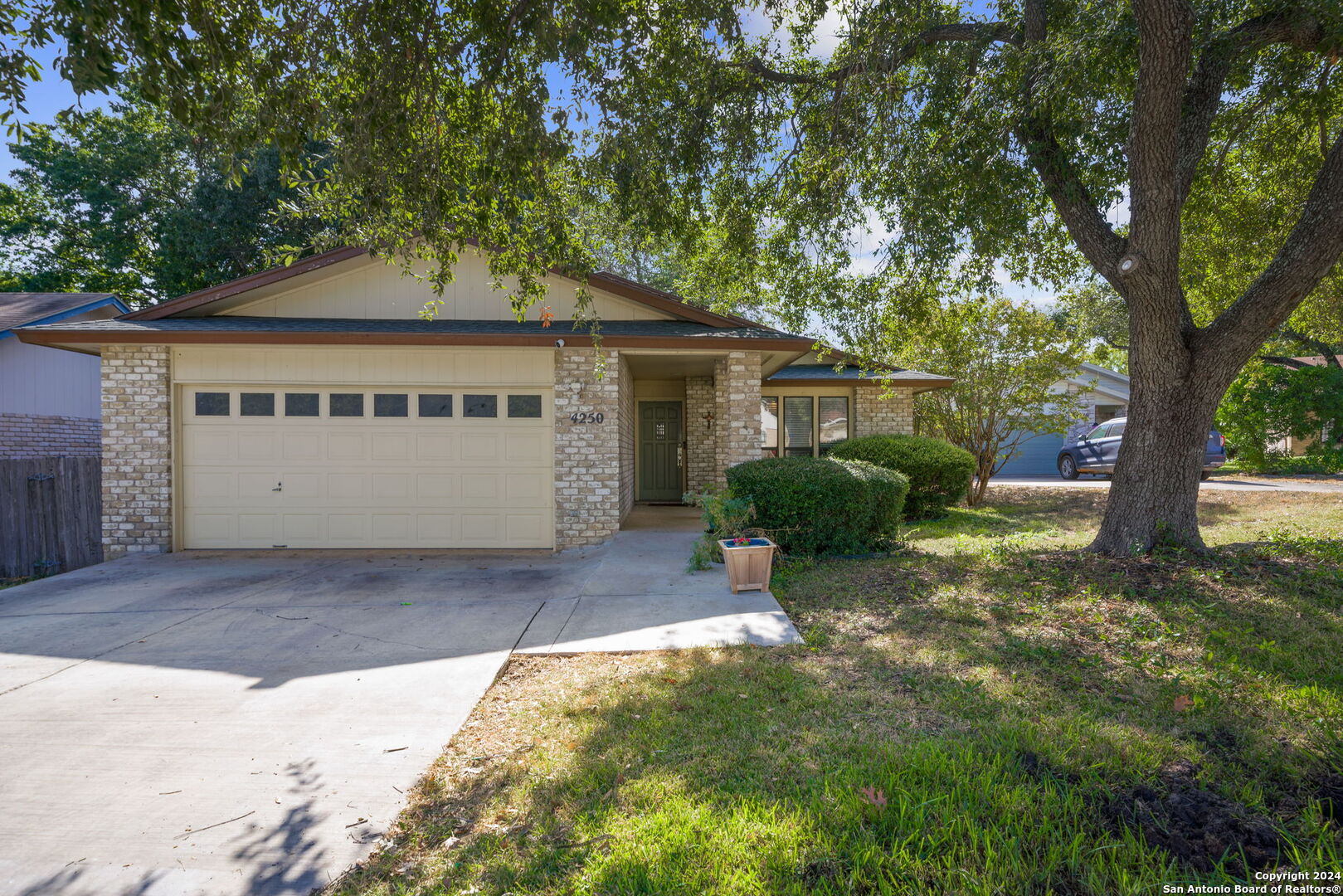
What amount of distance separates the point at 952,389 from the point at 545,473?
908cm

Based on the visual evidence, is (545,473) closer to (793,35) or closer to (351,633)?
(351,633)

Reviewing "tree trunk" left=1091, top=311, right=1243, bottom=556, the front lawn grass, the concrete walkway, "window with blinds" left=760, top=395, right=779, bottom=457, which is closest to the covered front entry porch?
"window with blinds" left=760, top=395, right=779, bottom=457

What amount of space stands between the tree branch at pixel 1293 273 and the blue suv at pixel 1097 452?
A: 1292 cm

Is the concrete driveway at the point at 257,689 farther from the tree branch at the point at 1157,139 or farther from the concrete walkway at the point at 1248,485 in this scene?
the concrete walkway at the point at 1248,485

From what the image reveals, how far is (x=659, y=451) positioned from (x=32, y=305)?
13653 millimetres

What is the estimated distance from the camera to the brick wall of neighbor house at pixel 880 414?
544 inches

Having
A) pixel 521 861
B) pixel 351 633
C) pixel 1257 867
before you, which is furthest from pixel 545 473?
pixel 1257 867

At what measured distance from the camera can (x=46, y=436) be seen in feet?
42.3

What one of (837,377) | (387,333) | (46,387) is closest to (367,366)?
(387,333)

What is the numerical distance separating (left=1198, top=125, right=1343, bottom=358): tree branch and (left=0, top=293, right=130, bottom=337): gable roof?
17.4 meters

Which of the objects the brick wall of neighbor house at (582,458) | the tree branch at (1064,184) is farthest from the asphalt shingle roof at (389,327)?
the tree branch at (1064,184)

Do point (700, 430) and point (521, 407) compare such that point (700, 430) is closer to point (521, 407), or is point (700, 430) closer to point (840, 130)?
point (521, 407)

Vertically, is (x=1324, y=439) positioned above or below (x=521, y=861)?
above

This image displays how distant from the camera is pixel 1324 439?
1827cm
